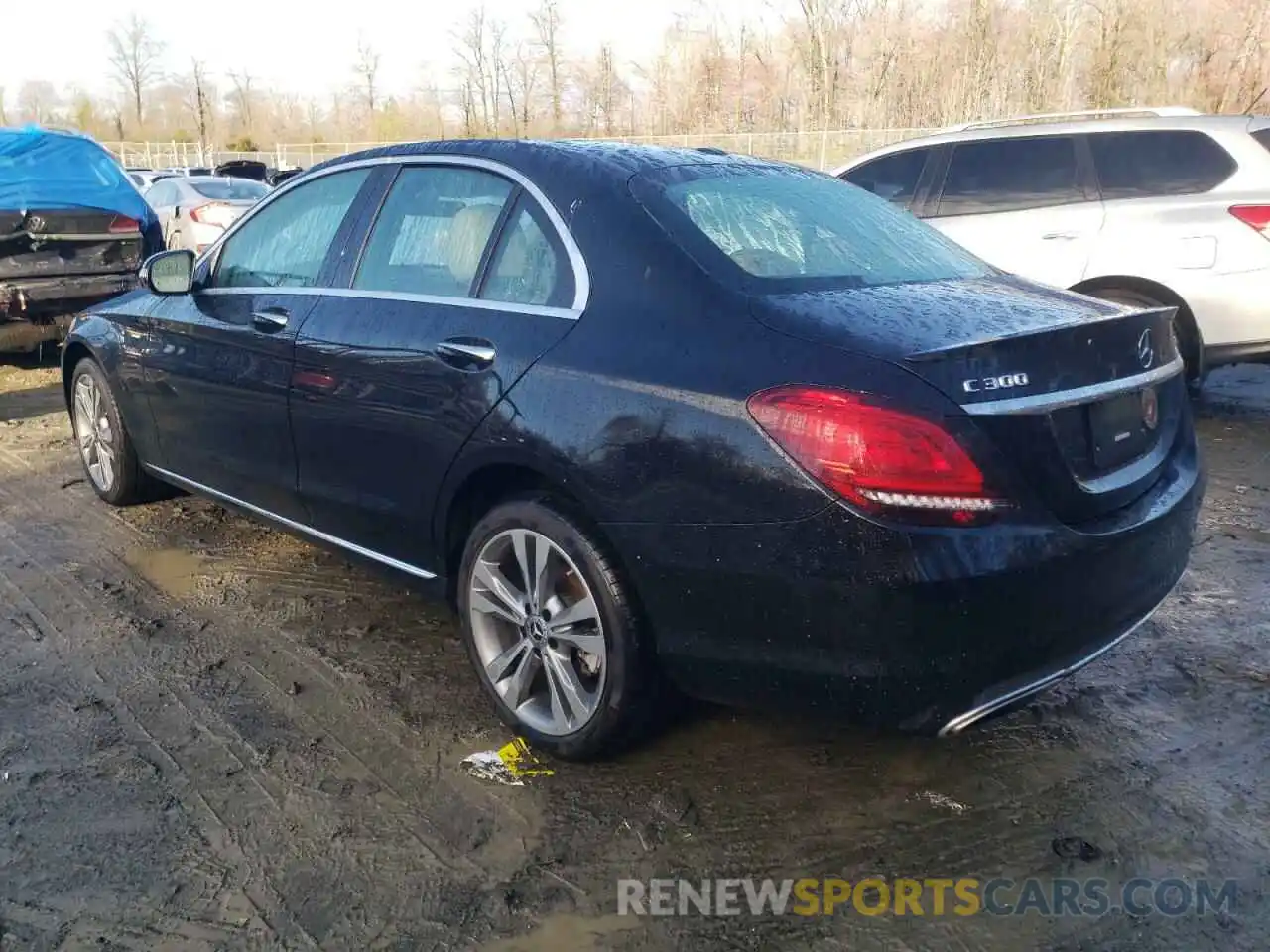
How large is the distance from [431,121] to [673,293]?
183ft

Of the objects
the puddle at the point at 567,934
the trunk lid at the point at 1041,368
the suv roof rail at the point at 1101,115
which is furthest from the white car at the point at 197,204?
the puddle at the point at 567,934

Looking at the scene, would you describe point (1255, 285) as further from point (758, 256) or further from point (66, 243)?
point (66, 243)

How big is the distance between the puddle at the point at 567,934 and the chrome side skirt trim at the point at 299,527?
128 cm

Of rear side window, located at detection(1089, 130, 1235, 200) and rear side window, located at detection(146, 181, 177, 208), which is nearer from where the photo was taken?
rear side window, located at detection(1089, 130, 1235, 200)

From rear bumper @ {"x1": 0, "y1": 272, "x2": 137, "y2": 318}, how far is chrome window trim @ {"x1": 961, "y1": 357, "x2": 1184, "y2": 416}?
780cm

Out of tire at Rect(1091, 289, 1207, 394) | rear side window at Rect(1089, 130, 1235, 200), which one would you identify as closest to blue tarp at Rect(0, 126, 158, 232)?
rear side window at Rect(1089, 130, 1235, 200)

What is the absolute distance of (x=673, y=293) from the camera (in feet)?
8.84

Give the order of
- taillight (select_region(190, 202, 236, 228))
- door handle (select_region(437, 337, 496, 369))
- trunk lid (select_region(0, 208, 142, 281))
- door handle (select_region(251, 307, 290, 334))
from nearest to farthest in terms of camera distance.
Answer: door handle (select_region(437, 337, 496, 369)) → door handle (select_region(251, 307, 290, 334)) → trunk lid (select_region(0, 208, 142, 281)) → taillight (select_region(190, 202, 236, 228))

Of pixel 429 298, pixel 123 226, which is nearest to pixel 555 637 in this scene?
pixel 429 298

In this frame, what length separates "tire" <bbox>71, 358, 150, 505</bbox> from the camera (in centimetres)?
507

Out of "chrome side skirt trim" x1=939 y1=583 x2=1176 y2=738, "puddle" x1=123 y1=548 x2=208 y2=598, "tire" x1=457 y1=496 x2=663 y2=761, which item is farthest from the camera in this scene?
"puddle" x1=123 y1=548 x2=208 y2=598

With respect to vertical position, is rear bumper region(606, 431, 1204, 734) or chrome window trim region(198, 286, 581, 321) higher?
chrome window trim region(198, 286, 581, 321)

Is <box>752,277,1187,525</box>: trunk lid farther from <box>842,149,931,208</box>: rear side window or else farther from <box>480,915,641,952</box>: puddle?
<box>842,149,931,208</box>: rear side window

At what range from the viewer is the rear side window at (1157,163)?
6535 mm
